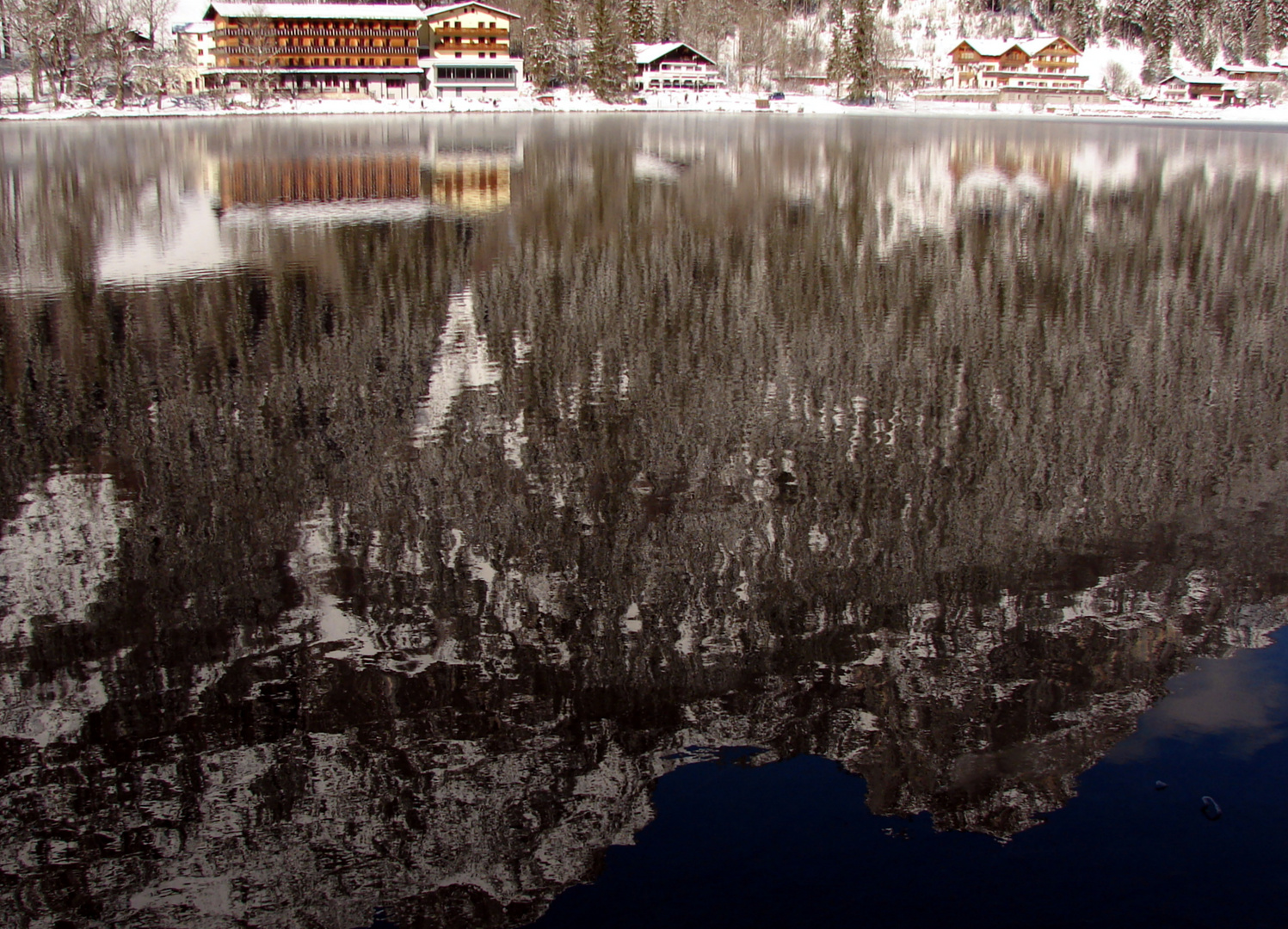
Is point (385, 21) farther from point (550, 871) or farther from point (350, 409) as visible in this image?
point (550, 871)

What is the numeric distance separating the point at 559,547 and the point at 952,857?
10.0ft

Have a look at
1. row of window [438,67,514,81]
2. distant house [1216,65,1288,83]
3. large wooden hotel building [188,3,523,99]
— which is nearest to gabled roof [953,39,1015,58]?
distant house [1216,65,1288,83]

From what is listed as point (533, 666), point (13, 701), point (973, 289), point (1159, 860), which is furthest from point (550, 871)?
point (973, 289)

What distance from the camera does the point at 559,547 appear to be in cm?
643

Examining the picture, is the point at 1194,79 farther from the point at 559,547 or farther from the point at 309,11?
the point at 559,547

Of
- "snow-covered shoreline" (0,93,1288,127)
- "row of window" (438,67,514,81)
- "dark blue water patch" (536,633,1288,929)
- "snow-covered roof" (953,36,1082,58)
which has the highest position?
"snow-covered roof" (953,36,1082,58)

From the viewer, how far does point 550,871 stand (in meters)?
3.93

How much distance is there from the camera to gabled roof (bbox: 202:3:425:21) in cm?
8612

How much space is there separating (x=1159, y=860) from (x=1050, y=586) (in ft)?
7.28

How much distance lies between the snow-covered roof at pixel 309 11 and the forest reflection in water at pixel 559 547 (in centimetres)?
8076

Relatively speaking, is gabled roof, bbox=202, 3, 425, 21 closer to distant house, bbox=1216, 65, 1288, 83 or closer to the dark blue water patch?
distant house, bbox=1216, 65, 1288, 83

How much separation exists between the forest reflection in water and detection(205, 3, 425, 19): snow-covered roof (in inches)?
3180

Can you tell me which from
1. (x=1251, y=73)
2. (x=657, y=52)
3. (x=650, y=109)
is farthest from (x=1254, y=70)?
(x=650, y=109)

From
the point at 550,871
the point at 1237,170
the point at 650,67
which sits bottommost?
the point at 550,871
